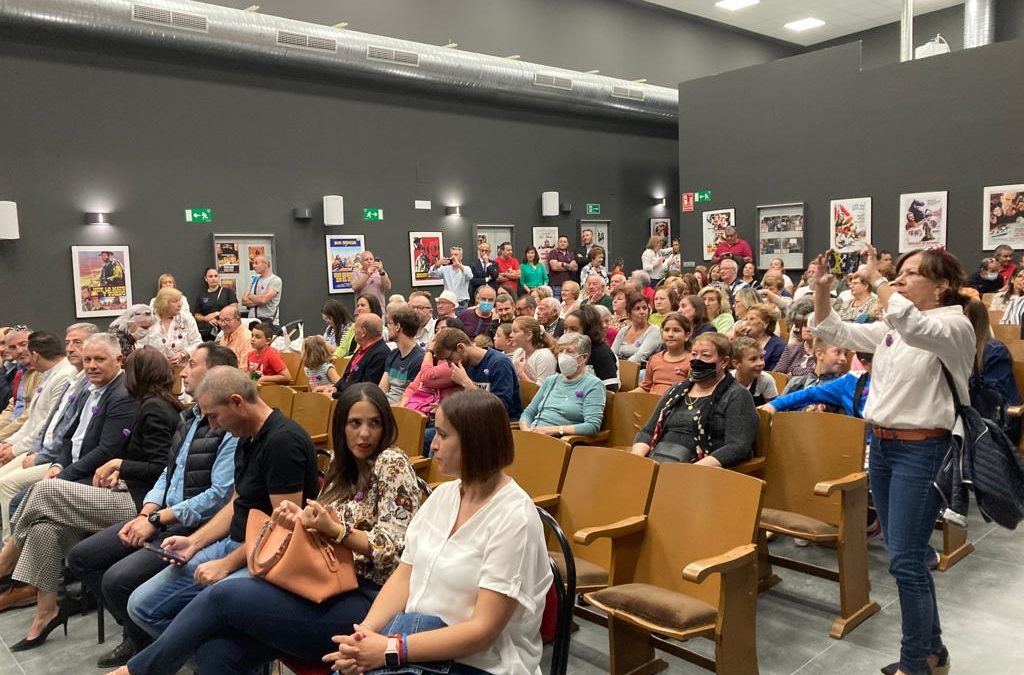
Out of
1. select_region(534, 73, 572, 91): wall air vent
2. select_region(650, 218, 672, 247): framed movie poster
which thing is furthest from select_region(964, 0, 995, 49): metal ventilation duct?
select_region(534, 73, 572, 91): wall air vent

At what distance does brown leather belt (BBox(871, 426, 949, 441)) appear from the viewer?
2562mm

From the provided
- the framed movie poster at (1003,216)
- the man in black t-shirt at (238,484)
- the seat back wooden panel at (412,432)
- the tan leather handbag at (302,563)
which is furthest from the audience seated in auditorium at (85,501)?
the framed movie poster at (1003,216)

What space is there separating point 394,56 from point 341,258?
2.92m

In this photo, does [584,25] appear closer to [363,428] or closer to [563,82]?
[563,82]

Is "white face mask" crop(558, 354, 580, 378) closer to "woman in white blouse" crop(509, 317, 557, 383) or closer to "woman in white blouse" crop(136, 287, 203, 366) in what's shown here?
"woman in white blouse" crop(509, 317, 557, 383)

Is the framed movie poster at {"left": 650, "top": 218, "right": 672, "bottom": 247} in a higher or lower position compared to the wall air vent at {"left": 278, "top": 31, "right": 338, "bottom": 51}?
lower

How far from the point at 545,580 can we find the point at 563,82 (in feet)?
37.4

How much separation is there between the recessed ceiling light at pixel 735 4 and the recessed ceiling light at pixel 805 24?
1523mm

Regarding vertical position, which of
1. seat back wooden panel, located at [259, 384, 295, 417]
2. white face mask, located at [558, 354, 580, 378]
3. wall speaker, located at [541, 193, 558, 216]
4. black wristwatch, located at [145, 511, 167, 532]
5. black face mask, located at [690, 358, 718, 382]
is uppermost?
wall speaker, located at [541, 193, 558, 216]

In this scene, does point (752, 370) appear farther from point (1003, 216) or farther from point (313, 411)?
point (1003, 216)

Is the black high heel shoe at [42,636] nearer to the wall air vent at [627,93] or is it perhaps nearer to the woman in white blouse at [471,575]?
the woman in white blouse at [471,575]

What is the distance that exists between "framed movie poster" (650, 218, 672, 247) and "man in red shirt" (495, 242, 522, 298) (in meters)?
4.27

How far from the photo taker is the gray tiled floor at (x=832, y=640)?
2963mm

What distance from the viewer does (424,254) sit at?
12.1m
